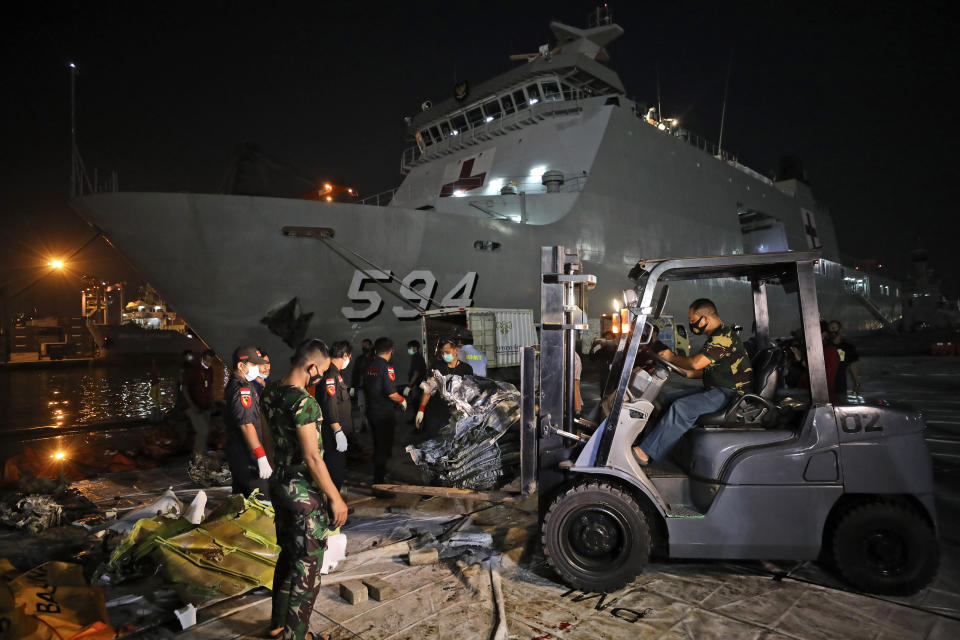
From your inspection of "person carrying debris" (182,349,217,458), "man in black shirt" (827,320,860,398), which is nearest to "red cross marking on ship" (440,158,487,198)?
"person carrying debris" (182,349,217,458)

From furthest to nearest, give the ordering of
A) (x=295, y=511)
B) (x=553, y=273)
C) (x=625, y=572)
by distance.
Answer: (x=553, y=273)
(x=625, y=572)
(x=295, y=511)

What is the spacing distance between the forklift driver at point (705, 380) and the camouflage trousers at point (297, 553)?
2.06 meters

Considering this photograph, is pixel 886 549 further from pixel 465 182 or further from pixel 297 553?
pixel 465 182

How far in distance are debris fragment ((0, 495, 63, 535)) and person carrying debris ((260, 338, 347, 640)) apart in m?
3.04

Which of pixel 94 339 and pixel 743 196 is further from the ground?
pixel 743 196

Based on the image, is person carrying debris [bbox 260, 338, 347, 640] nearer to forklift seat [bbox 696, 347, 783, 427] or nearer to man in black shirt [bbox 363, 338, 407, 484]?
forklift seat [bbox 696, 347, 783, 427]

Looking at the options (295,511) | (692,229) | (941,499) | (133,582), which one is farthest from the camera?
(692,229)

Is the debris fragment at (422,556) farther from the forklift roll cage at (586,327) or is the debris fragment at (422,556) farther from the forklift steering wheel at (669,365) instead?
the forklift steering wheel at (669,365)

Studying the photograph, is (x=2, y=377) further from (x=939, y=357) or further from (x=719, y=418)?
(x=939, y=357)

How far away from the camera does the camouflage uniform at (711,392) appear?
130 inches

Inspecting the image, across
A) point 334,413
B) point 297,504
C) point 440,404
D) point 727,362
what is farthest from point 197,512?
point 727,362

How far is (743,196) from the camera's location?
21172 mm

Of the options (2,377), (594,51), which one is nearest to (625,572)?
(594,51)

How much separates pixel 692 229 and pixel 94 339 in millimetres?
34180
